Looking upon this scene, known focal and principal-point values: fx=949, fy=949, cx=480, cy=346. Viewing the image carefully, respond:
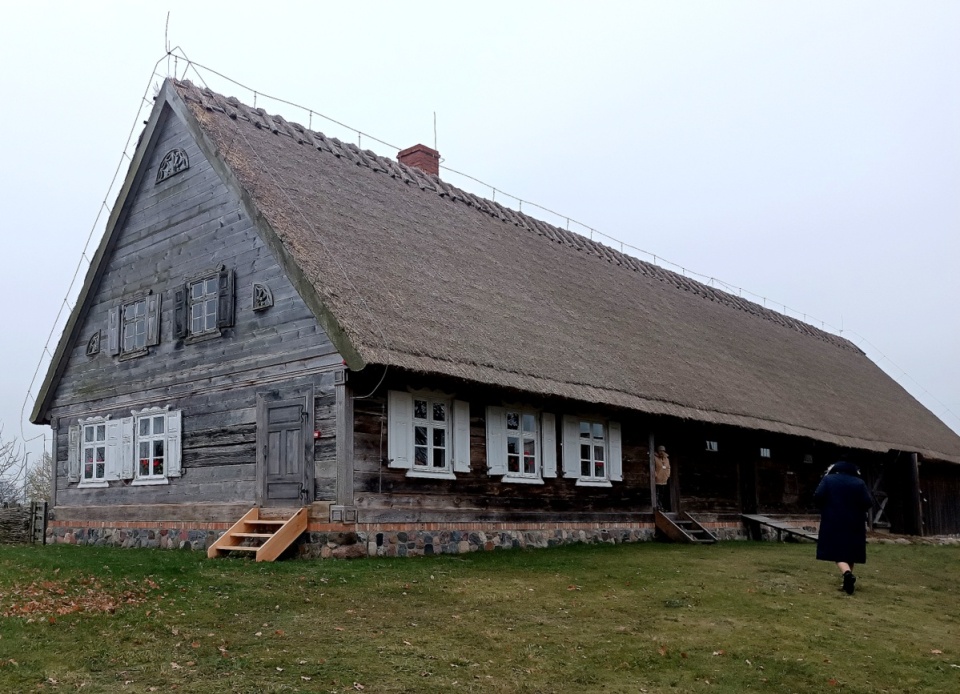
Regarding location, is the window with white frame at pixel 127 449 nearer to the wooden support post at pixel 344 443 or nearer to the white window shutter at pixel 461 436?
the wooden support post at pixel 344 443

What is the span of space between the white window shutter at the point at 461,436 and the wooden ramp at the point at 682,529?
6048 mm

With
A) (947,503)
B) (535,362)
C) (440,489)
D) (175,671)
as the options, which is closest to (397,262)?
(535,362)

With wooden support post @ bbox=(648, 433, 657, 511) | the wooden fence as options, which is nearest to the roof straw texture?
wooden support post @ bbox=(648, 433, 657, 511)

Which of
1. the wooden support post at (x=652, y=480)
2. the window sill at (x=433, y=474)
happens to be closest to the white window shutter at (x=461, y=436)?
the window sill at (x=433, y=474)

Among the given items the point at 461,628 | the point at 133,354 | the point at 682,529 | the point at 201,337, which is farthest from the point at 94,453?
the point at 461,628

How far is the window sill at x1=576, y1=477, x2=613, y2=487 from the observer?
18.6 m

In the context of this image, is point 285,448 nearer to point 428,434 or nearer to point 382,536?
point 382,536

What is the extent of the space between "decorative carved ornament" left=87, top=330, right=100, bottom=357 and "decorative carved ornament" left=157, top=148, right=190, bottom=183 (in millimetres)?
3745

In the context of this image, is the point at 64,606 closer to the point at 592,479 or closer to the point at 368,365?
the point at 368,365

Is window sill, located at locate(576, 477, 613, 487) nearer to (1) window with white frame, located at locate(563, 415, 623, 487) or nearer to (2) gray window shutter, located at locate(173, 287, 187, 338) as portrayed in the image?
(1) window with white frame, located at locate(563, 415, 623, 487)

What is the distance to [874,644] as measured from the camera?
895 cm

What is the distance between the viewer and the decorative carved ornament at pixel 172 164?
18.5m

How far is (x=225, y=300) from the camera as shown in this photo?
16.9m

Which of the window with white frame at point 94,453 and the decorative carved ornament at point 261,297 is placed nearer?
the decorative carved ornament at point 261,297
